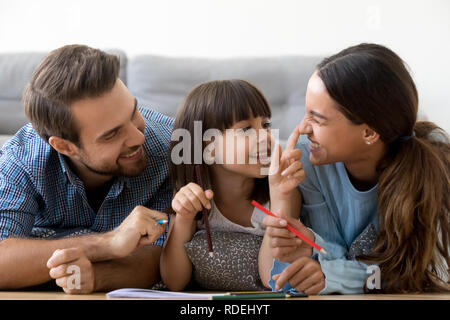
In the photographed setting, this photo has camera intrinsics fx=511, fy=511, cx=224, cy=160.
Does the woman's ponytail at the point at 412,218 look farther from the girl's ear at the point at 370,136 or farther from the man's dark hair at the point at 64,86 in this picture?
the man's dark hair at the point at 64,86

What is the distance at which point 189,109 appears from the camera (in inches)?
46.0

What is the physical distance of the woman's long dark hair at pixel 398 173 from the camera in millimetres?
985

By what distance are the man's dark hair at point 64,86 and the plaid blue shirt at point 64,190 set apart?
76mm

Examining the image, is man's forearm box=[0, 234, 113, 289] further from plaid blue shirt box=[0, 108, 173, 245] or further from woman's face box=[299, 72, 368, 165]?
woman's face box=[299, 72, 368, 165]

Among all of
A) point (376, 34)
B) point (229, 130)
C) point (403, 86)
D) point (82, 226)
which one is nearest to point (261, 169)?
point (229, 130)

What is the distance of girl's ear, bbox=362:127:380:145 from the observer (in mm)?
1019

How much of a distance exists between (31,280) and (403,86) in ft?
2.73

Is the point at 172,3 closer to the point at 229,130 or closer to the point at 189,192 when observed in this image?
the point at 229,130

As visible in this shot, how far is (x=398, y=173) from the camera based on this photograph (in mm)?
1029

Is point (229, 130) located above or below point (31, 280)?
above

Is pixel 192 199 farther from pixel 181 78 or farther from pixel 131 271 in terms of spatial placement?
pixel 181 78

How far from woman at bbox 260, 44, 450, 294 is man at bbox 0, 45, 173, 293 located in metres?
0.30
